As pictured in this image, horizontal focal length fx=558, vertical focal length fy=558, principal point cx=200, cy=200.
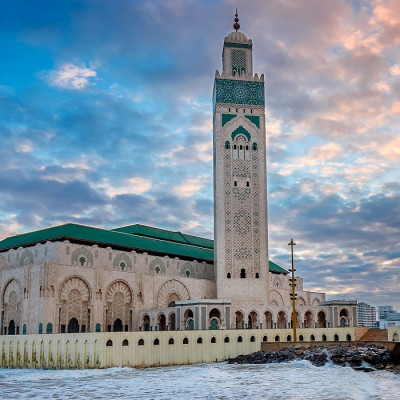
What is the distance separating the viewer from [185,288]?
4800cm

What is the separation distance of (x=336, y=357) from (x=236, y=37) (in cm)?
3447

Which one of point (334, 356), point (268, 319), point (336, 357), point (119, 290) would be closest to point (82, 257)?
point (119, 290)

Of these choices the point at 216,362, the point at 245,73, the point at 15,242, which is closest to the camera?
the point at 216,362

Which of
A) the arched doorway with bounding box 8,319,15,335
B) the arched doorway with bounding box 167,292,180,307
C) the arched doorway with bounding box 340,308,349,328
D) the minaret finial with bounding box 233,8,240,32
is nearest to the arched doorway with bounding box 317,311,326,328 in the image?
the arched doorway with bounding box 340,308,349,328

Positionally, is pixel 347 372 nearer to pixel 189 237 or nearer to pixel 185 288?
pixel 185 288

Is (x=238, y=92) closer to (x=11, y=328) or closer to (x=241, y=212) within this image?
(x=241, y=212)

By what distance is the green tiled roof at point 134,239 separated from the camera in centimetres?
4275

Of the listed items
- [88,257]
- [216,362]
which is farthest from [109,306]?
[216,362]

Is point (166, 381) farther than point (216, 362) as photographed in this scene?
No

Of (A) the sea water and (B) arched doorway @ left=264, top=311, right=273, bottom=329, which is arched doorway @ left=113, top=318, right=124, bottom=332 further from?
(A) the sea water

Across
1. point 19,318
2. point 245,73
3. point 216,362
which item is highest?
point 245,73

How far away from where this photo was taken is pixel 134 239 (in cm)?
4809

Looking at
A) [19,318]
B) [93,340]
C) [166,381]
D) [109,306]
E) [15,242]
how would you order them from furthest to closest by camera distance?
[15,242]
[109,306]
[19,318]
[93,340]
[166,381]

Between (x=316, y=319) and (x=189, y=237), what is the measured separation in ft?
52.8
